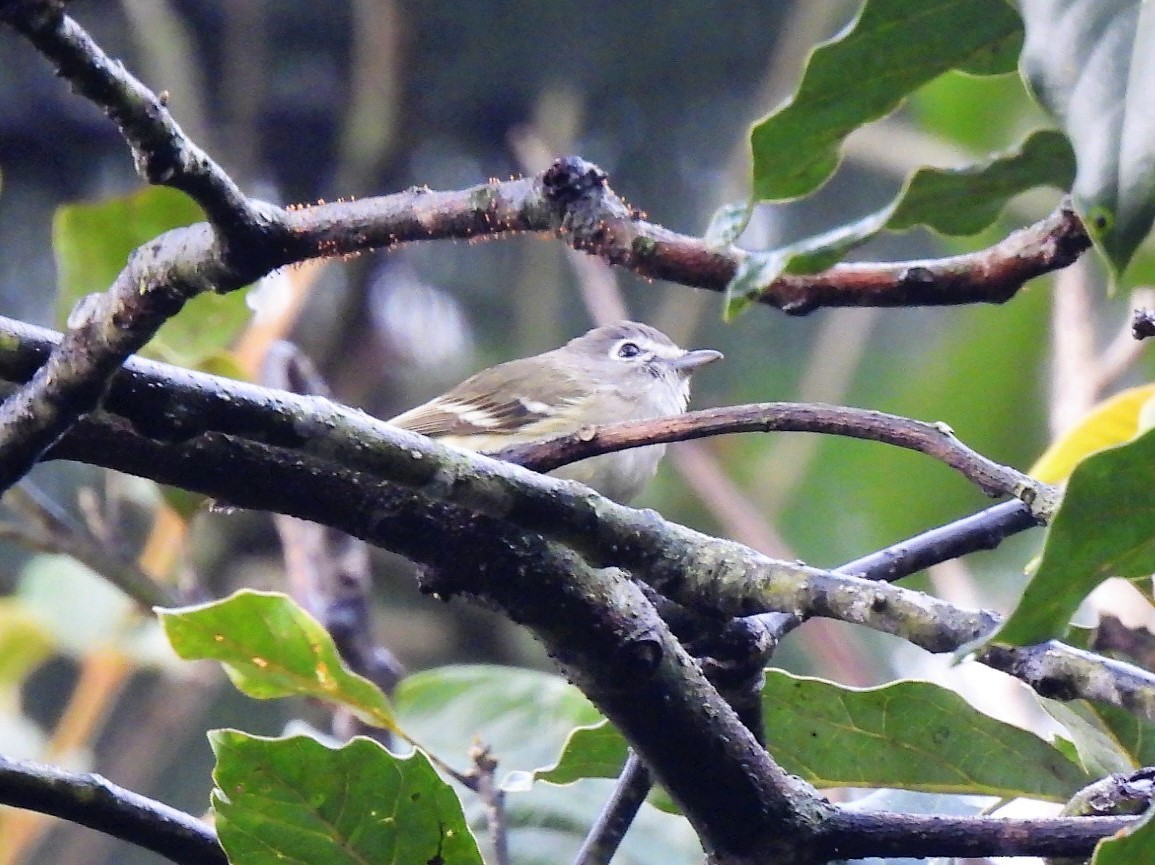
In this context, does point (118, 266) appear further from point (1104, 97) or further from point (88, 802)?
point (1104, 97)

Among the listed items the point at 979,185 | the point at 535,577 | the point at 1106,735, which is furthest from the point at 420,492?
the point at 1106,735

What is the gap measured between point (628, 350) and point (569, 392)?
27 cm

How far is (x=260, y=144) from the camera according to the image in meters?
4.21

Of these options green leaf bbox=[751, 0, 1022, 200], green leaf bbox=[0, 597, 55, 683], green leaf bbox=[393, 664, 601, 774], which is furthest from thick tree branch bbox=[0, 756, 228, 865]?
green leaf bbox=[0, 597, 55, 683]

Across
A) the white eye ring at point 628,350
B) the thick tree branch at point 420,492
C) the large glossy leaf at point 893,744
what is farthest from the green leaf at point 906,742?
the white eye ring at point 628,350

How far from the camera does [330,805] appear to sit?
1040 mm

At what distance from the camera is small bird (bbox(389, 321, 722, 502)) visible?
126 inches

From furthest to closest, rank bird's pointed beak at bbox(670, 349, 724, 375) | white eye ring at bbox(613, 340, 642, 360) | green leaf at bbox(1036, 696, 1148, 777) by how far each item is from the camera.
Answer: white eye ring at bbox(613, 340, 642, 360)
bird's pointed beak at bbox(670, 349, 724, 375)
green leaf at bbox(1036, 696, 1148, 777)

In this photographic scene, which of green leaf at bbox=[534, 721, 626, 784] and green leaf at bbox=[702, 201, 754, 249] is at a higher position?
green leaf at bbox=[702, 201, 754, 249]

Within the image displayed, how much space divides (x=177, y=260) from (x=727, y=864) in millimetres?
542

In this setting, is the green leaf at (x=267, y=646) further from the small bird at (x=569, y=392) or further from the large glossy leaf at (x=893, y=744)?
the small bird at (x=569, y=392)

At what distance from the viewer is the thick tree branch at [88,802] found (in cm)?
90

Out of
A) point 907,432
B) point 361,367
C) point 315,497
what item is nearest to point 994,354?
point 361,367

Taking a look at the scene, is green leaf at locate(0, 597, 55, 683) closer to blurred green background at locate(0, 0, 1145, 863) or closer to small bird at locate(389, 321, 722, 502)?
blurred green background at locate(0, 0, 1145, 863)
